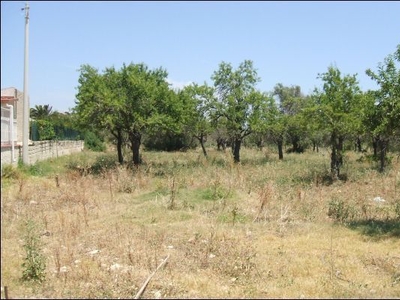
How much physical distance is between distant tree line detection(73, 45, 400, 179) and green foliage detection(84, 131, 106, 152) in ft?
42.1

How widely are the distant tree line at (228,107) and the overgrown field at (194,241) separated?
9.50 feet

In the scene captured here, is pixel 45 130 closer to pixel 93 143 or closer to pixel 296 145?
pixel 93 143

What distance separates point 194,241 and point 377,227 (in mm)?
4252

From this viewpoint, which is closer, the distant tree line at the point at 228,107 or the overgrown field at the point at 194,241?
the overgrown field at the point at 194,241

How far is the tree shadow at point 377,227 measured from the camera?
8.53 m

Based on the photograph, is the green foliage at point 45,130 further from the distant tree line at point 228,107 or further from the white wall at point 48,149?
the distant tree line at point 228,107

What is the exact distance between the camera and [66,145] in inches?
1161

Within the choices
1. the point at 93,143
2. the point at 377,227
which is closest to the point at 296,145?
the point at 93,143

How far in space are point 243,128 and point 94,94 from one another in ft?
33.1

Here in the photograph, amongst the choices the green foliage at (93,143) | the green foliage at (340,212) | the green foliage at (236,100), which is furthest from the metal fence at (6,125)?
the green foliage at (93,143)

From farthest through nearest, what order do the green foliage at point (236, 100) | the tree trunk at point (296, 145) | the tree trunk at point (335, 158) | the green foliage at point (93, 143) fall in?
the green foliage at point (93, 143)
the tree trunk at point (296, 145)
the green foliage at point (236, 100)
the tree trunk at point (335, 158)

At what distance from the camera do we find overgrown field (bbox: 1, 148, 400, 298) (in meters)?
5.18

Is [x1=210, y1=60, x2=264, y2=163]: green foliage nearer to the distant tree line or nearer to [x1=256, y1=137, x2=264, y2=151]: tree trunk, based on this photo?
the distant tree line

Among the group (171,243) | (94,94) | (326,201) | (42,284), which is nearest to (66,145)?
(94,94)
